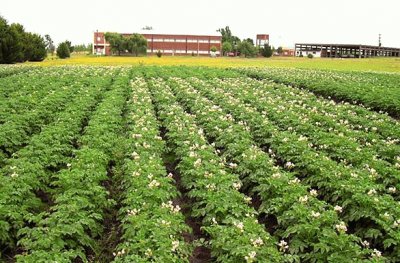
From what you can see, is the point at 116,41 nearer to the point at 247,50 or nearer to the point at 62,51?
the point at 62,51

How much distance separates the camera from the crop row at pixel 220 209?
5.91 m

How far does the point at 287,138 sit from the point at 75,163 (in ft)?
17.8

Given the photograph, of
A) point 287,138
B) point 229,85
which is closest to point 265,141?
point 287,138

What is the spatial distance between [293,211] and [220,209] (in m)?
1.17

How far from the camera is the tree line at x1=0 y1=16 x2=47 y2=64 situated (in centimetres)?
5572

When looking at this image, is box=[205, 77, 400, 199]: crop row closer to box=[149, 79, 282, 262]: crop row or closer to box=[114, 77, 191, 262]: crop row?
box=[149, 79, 282, 262]: crop row

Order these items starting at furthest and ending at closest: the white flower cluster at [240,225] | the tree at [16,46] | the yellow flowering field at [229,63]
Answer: the tree at [16,46] < the yellow flowering field at [229,63] < the white flower cluster at [240,225]

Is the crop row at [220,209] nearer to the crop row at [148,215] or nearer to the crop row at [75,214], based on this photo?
the crop row at [148,215]

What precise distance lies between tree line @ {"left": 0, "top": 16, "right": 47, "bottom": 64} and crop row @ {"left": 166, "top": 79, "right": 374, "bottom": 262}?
2042 inches

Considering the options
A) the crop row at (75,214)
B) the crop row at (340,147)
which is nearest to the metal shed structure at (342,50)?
the crop row at (340,147)

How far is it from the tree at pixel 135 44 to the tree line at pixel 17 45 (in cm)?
2853

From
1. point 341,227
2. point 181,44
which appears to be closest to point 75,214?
point 341,227

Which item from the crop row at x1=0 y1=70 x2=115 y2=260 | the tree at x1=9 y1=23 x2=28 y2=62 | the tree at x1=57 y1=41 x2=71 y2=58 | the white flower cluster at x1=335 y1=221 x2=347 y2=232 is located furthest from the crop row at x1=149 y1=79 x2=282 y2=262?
Answer: the tree at x1=57 y1=41 x2=71 y2=58

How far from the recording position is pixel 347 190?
791 cm
